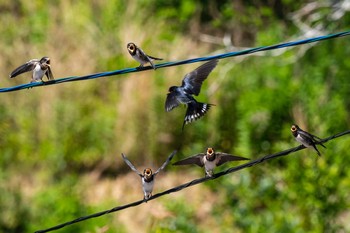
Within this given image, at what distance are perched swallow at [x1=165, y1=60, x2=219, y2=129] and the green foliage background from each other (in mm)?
2676

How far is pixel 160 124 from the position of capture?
10258mm

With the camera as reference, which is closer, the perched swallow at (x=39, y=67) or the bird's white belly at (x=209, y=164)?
the bird's white belly at (x=209, y=164)

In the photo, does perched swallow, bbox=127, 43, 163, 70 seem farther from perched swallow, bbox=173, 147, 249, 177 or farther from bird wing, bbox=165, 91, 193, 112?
perched swallow, bbox=173, 147, 249, 177

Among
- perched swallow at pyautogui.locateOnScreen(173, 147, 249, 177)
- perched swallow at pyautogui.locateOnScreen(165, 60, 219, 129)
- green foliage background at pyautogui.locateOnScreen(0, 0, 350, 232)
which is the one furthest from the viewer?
green foliage background at pyautogui.locateOnScreen(0, 0, 350, 232)

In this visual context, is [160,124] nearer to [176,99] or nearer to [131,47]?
[131,47]

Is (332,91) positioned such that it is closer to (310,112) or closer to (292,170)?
(310,112)

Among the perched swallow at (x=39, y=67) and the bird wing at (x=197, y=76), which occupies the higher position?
the perched swallow at (x=39, y=67)

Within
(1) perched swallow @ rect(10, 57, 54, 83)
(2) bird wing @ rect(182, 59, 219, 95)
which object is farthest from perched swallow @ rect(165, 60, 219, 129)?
(1) perched swallow @ rect(10, 57, 54, 83)

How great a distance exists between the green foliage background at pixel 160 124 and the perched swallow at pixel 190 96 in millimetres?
2676

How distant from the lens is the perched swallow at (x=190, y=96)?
14.0ft

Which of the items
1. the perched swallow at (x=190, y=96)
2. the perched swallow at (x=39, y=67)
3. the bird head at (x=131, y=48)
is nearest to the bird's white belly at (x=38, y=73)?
the perched swallow at (x=39, y=67)

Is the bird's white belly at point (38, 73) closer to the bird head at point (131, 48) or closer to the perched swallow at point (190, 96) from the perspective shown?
the bird head at point (131, 48)

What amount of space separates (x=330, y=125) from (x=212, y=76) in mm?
2474

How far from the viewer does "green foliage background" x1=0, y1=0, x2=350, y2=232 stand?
25.6ft
